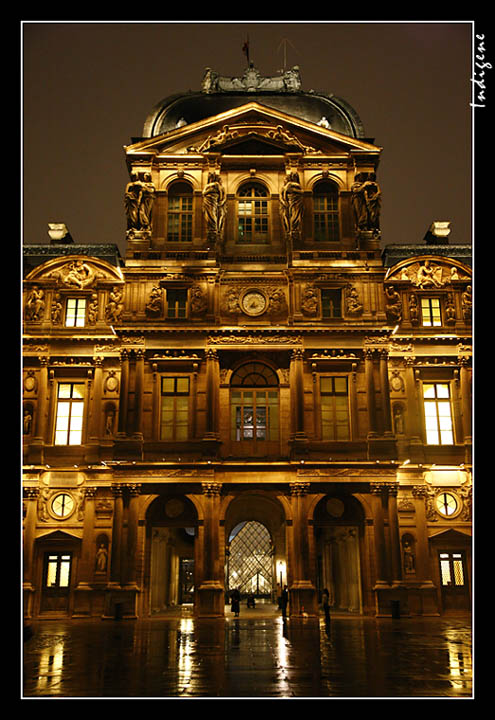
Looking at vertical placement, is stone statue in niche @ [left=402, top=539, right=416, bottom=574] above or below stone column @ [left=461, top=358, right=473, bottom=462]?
below

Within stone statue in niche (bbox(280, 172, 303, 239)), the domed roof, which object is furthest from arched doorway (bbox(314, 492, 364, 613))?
the domed roof

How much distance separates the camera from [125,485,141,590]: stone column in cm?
2948

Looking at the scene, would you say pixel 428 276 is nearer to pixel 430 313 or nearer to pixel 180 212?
pixel 430 313

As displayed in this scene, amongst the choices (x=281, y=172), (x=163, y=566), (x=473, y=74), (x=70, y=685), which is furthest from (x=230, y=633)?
(x=281, y=172)

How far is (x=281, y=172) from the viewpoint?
3544 centimetres

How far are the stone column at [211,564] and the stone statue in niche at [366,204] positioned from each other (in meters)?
14.5

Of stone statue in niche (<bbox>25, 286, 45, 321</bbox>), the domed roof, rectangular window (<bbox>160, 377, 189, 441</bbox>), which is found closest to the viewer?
rectangular window (<bbox>160, 377, 189, 441</bbox>)

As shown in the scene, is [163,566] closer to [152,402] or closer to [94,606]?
[94,606]

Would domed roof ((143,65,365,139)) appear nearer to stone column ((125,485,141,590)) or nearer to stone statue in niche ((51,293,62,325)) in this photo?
stone statue in niche ((51,293,62,325))

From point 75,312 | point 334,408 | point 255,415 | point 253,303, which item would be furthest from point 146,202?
point 334,408

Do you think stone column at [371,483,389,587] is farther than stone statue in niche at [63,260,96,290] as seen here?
No

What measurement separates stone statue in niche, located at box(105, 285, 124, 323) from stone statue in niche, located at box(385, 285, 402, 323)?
12917mm

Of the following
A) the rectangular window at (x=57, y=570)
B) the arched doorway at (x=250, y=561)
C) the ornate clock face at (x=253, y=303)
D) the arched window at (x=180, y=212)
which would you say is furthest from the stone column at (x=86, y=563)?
the arched doorway at (x=250, y=561)
